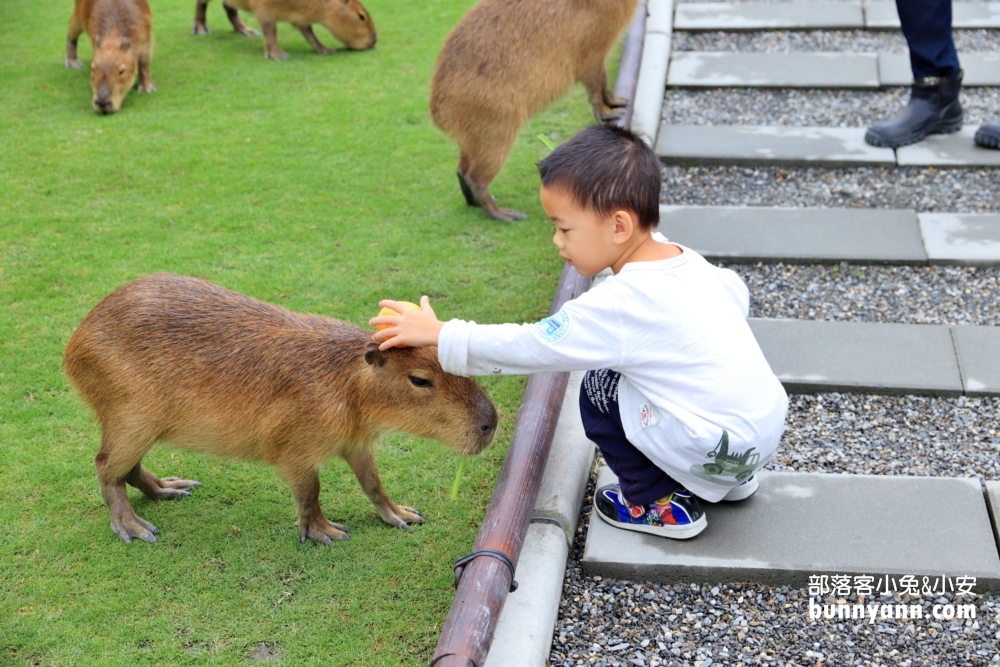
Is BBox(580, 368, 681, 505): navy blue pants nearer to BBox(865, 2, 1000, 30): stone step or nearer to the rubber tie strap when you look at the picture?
the rubber tie strap

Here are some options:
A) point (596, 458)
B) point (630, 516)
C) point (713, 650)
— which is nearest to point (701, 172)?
point (596, 458)

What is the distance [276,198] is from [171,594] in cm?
290

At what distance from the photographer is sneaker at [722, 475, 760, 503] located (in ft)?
10.2

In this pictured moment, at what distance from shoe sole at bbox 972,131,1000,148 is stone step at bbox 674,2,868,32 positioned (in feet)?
7.13

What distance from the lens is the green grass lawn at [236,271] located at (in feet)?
9.18

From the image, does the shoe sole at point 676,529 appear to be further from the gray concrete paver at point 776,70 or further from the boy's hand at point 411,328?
the gray concrete paver at point 776,70

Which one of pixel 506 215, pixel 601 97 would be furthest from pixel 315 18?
pixel 506 215

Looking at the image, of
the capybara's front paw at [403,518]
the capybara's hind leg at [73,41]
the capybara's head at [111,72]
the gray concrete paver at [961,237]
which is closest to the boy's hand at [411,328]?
the capybara's front paw at [403,518]

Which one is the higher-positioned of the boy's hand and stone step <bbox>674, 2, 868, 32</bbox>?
the boy's hand

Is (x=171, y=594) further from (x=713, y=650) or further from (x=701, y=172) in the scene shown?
(x=701, y=172)

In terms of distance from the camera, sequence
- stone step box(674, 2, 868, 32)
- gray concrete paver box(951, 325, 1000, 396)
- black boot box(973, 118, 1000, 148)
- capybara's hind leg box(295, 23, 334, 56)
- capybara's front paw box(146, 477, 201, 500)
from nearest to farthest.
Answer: capybara's front paw box(146, 477, 201, 500) < gray concrete paver box(951, 325, 1000, 396) < black boot box(973, 118, 1000, 148) < stone step box(674, 2, 868, 32) < capybara's hind leg box(295, 23, 334, 56)

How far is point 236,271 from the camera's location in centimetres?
459

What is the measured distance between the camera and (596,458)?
3.50m

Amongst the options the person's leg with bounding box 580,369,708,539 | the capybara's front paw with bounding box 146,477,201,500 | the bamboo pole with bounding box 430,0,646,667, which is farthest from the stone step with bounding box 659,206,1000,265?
the capybara's front paw with bounding box 146,477,201,500
